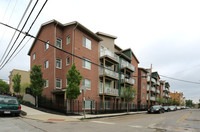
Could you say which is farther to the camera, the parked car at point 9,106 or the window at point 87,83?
the window at point 87,83

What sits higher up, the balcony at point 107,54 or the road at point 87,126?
the balcony at point 107,54

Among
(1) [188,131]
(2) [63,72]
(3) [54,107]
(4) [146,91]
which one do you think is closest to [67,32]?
(2) [63,72]

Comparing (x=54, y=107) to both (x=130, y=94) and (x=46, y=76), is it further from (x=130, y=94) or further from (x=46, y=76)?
(x=130, y=94)

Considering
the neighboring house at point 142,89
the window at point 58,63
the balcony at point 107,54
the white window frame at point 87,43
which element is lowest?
the neighboring house at point 142,89

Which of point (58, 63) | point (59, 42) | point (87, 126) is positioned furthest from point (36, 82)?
point (87, 126)

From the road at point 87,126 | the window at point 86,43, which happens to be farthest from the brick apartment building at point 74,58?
the road at point 87,126

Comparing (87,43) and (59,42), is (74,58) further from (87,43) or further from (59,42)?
(59,42)

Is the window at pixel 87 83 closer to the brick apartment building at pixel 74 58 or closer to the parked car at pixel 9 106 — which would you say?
the brick apartment building at pixel 74 58

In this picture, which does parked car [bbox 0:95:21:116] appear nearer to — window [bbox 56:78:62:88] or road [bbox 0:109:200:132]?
road [bbox 0:109:200:132]

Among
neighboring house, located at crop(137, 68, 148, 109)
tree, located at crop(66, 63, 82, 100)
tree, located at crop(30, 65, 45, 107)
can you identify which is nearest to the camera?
tree, located at crop(66, 63, 82, 100)

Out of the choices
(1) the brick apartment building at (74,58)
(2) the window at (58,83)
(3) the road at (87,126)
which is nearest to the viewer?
(3) the road at (87,126)

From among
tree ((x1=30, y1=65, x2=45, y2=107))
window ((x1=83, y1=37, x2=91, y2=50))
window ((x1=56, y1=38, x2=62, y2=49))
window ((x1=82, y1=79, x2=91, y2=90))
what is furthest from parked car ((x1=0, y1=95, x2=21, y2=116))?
window ((x1=83, y1=37, x2=91, y2=50))

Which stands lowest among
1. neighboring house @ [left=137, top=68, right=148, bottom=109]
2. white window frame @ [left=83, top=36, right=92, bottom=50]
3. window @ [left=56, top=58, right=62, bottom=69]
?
neighboring house @ [left=137, top=68, right=148, bottom=109]

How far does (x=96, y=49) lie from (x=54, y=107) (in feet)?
34.4
